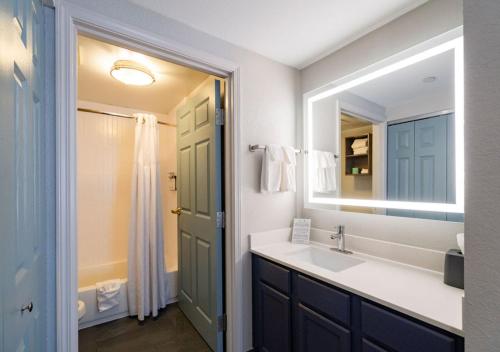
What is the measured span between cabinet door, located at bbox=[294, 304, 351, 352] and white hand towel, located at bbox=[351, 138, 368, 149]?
1.13m

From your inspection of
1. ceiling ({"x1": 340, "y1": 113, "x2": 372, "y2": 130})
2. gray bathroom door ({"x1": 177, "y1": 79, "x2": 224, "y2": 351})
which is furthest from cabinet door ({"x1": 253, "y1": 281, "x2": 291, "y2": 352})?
ceiling ({"x1": 340, "y1": 113, "x2": 372, "y2": 130})

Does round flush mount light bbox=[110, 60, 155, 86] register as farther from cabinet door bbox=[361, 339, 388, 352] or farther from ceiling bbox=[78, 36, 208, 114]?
cabinet door bbox=[361, 339, 388, 352]

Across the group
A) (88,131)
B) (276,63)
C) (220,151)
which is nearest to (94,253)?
(88,131)

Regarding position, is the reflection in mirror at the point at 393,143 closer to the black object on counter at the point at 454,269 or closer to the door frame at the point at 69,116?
the black object on counter at the point at 454,269

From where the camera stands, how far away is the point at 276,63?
190 centimetres

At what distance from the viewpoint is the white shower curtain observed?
2.24m

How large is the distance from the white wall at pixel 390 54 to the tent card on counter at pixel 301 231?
76 millimetres

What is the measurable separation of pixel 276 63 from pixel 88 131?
234 centimetres

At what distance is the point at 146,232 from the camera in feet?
7.58

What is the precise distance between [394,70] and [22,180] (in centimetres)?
189

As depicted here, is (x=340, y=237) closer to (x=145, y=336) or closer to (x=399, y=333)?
(x=399, y=333)

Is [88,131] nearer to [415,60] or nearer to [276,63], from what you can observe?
[276,63]

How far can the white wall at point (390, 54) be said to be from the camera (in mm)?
1198

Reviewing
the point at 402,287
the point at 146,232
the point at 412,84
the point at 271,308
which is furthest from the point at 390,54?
the point at 146,232
